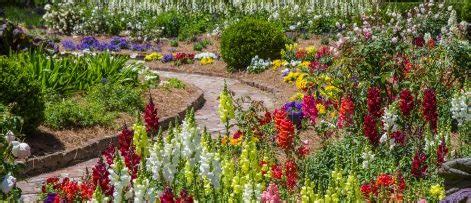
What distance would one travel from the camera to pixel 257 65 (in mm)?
13375

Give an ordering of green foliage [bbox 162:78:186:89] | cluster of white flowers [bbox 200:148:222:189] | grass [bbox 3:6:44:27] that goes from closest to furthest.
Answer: cluster of white flowers [bbox 200:148:222:189]
green foliage [bbox 162:78:186:89]
grass [bbox 3:6:44:27]

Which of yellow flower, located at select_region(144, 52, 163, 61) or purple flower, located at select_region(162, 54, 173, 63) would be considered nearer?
purple flower, located at select_region(162, 54, 173, 63)

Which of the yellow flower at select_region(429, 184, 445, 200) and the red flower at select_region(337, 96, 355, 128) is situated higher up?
the yellow flower at select_region(429, 184, 445, 200)

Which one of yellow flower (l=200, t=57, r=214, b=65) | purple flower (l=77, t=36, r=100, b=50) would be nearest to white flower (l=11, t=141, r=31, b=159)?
yellow flower (l=200, t=57, r=214, b=65)

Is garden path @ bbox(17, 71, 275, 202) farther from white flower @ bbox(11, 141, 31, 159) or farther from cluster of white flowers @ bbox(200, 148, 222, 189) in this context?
cluster of white flowers @ bbox(200, 148, 222, 189)

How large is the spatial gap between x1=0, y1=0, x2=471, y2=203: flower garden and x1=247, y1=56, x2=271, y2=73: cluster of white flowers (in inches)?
1.3

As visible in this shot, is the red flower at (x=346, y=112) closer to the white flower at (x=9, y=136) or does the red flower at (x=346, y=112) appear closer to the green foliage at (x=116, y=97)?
the green foliage at (x=116, y=97)

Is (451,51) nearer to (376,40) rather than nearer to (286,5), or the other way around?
(376,40)

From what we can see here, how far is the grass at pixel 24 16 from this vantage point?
20.8 m

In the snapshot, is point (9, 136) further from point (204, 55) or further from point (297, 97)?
point (204, 55)

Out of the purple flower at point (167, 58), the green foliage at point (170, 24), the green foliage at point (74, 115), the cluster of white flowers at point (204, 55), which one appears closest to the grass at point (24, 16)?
the green foliage at point (170, 24)

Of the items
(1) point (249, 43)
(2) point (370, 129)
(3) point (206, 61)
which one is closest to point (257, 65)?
(1) point (249, 43)

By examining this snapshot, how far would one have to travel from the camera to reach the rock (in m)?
4.36

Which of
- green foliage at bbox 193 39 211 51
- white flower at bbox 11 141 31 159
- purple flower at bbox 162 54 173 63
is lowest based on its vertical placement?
green foliage at bbox 193 39 211 51
